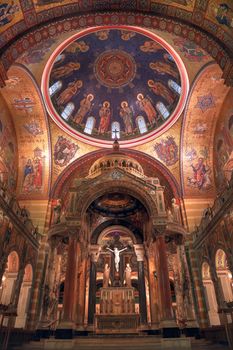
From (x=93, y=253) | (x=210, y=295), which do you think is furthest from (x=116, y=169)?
(x=210, y=295)

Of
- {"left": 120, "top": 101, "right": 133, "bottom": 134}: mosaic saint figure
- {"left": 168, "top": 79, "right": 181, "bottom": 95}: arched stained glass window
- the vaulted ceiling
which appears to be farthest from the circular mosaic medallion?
{"left": 168, "top": 79, "right": 181, "bottom": 95}: arched stained glass window

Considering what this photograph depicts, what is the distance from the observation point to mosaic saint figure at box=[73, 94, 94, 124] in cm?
2100

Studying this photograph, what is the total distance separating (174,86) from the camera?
18.9 metres

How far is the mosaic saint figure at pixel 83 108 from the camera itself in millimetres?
21000

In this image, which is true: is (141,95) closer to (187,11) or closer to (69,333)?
(187,11)

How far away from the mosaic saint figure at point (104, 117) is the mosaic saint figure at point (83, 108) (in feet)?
3.85

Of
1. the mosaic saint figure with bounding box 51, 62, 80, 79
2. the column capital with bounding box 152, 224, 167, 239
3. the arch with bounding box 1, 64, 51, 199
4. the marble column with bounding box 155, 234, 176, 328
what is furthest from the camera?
the mosaic saint figure with bounding box 51, 62, 80, 79

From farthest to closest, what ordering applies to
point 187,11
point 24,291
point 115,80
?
point 115,80 < point 24,291 < point 187,11

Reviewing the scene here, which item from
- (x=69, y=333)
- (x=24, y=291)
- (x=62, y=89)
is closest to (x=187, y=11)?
(x=62, y=89)

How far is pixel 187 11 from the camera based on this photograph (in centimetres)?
959

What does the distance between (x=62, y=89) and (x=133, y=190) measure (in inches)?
410

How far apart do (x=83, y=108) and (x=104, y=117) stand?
2066 mm

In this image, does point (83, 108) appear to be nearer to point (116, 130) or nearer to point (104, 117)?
point (104, 117)

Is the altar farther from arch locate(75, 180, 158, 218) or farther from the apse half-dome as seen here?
the apse half-dome
